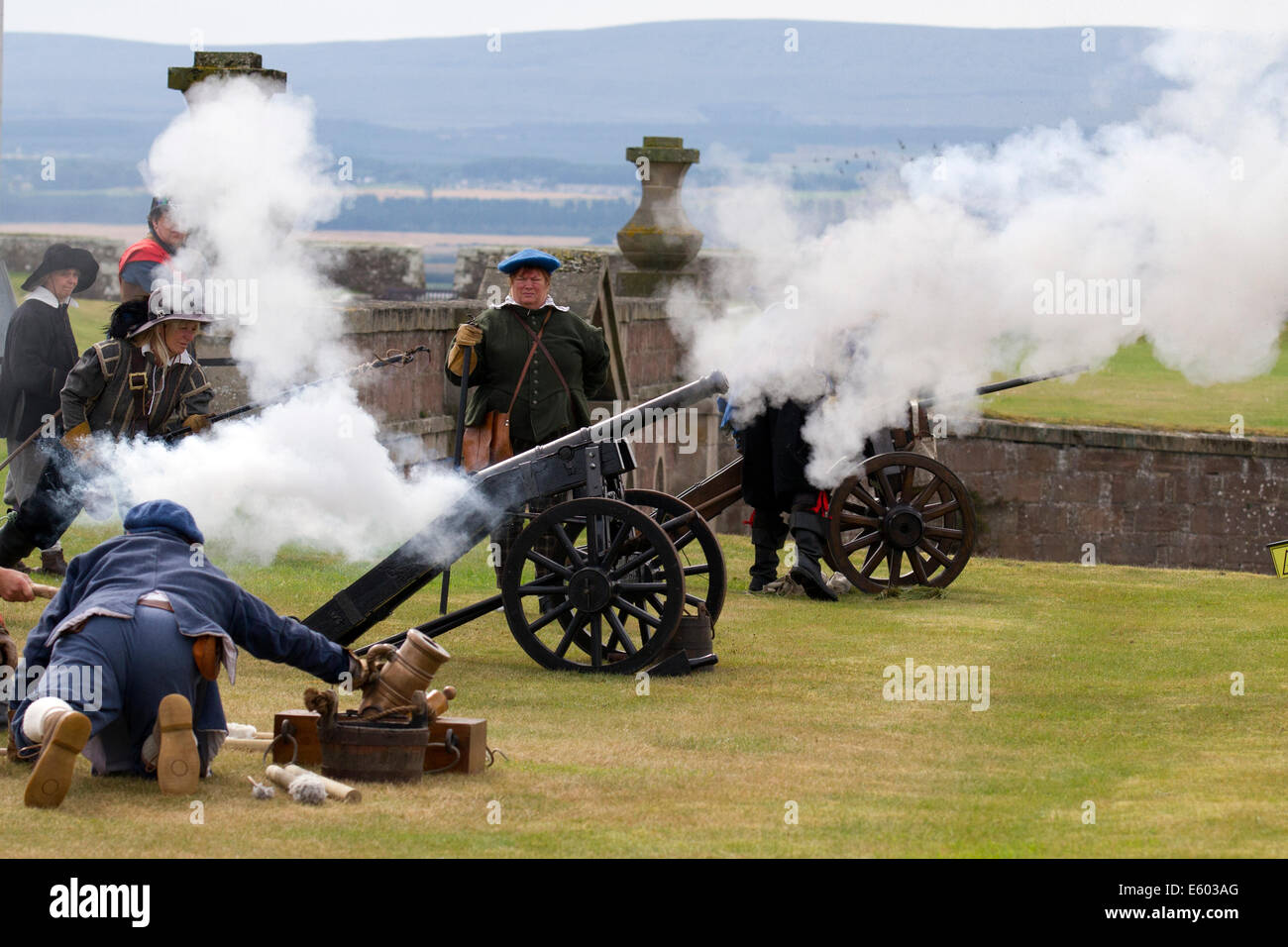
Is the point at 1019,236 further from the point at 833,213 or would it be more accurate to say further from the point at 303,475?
the point at 303,475

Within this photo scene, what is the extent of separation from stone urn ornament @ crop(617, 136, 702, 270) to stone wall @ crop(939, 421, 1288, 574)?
361cm

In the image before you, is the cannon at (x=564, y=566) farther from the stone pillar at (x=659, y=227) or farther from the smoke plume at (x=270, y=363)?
the stone pillar at (x=659, y=227)

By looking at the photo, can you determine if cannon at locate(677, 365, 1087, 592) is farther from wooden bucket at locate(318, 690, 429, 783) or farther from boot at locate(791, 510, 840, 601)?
wooden bucket at locate(318, 690, 429, 783)

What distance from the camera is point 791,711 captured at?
25.1 ft

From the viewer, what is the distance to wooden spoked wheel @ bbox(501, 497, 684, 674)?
8234 millimetres

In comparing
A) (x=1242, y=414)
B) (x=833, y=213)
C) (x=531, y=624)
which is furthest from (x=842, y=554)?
(x=1242, y=414)

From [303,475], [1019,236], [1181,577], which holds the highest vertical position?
[1019,236]

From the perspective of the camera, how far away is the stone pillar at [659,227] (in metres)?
19.8

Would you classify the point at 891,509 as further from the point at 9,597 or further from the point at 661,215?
the point at 661,215

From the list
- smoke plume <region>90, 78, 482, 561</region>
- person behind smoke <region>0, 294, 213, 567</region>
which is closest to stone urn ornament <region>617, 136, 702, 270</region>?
smoke plume <region>90, 78, 482, 561</region>

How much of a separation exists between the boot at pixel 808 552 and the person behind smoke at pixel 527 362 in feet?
6.57

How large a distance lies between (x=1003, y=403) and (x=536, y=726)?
18.2 m

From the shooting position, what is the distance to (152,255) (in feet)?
32.3

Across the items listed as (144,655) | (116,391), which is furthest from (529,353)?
(144,655)
